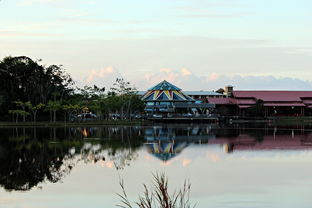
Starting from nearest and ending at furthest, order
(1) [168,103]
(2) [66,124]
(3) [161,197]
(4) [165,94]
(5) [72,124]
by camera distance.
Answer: (3) [161,197], (2) [66,124], (5) [72,124], (1) [168,103], (4) [165,94]

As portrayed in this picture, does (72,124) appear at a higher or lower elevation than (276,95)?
lower

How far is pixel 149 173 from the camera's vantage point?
1889 centimetres

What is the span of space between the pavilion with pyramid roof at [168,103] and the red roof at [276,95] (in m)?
9.87

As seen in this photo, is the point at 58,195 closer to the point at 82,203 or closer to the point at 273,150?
the point at 82,203

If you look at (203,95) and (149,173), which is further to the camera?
(203,95)

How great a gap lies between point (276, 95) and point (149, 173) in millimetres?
75794

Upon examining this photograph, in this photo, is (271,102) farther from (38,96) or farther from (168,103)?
(38,96)

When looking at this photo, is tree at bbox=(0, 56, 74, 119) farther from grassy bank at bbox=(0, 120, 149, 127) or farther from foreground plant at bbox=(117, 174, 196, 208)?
foreground plant at bbox=(117, 174, 196, 208)

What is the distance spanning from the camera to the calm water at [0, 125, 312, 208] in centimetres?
1387

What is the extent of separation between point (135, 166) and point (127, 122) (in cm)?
4525

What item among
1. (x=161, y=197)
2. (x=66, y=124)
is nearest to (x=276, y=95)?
(x=66, y=124)

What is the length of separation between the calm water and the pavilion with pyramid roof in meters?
53.7

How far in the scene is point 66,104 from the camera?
66.2 meters

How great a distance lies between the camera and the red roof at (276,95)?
89.4m
